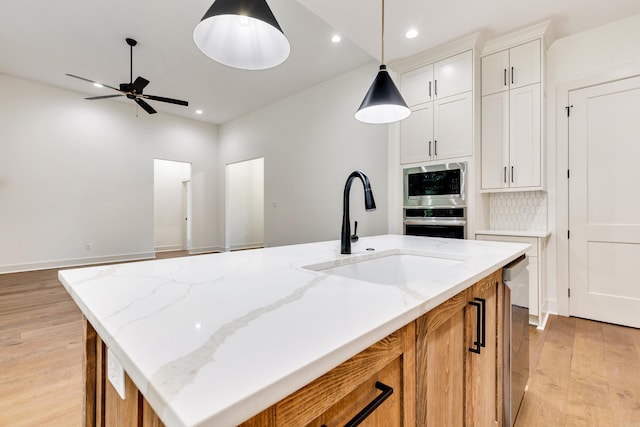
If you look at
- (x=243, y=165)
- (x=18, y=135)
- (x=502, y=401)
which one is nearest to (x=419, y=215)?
(x=502, y=401)

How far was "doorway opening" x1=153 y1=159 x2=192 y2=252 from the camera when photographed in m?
7.50

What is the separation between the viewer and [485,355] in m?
1.17

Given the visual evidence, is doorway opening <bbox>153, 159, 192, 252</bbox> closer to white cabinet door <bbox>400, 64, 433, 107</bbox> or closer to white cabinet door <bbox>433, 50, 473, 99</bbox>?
white cabinet door <bbox>400, 64, 433, 107</bbox>

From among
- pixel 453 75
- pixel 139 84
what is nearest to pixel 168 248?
pixel 139 84

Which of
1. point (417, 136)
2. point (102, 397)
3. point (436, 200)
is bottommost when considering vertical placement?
point (102, 397)

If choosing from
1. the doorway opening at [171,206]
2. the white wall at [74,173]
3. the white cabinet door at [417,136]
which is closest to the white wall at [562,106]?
the white cabinet door at [417,136]

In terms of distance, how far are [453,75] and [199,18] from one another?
287 centimetres

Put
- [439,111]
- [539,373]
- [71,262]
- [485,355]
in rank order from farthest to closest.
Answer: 1. [71,262]
2. [439,111]
3. [539,373]
4. [485,355]

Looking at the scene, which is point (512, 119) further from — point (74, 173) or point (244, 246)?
point (74, 173)

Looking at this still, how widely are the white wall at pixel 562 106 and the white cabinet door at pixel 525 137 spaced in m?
0.40

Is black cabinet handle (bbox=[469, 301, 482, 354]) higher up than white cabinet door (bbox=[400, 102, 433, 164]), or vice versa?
white cabinet door (bbox=[400, 102, 433, 164])

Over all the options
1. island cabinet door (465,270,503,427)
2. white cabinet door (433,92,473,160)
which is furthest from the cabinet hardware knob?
white cabinet door (433,92,473,160)

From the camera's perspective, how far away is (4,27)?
3.46 metres

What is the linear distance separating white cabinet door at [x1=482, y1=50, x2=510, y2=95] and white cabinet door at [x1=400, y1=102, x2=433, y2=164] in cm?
58
